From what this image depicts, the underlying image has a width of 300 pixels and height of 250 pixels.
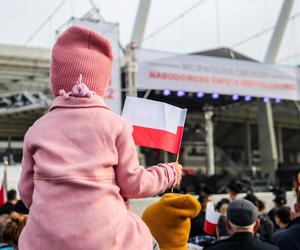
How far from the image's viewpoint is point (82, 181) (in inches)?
56.8

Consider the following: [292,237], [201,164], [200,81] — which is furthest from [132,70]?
[201,164]

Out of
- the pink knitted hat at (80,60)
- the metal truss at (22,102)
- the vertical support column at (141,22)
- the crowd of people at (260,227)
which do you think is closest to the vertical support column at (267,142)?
the vertical support column at (141,22)

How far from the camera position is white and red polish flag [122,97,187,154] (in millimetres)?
2186

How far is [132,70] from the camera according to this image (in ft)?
37.4

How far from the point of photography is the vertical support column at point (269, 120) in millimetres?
18906

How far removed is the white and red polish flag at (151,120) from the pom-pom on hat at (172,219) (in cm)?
28

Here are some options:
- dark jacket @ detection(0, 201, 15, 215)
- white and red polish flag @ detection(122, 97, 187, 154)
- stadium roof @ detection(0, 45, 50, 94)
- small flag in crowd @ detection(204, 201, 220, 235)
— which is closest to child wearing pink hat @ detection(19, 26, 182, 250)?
white and red polish flag @ detection(122, 97, 187, 154)

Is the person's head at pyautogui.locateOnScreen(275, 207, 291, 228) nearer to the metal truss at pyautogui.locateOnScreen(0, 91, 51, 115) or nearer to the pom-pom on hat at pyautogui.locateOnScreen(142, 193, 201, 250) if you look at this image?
the pom-pom on hat at pyautogui.locateOnScreen(142, 193, 201, 250)

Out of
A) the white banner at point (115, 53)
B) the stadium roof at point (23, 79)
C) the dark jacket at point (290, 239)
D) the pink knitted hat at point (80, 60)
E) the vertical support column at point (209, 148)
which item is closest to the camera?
the pink knitted hat at point (80, 60)

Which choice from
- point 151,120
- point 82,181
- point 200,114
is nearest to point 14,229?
point 151,120

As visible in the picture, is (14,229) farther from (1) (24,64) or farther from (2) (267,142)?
(2) (267,142)

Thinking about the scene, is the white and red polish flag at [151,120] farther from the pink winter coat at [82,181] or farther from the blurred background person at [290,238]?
the blurred background person at [290,238]

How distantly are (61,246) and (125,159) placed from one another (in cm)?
34

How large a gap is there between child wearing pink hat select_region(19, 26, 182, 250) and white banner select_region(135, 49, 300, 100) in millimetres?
9953
